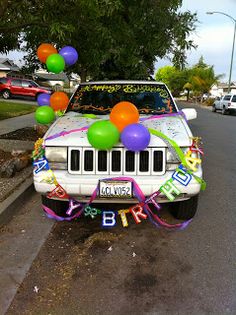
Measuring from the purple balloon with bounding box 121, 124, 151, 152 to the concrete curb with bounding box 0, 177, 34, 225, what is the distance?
1833 millimetres

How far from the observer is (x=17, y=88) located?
108ft

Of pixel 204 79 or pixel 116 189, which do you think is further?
pixel 204 79

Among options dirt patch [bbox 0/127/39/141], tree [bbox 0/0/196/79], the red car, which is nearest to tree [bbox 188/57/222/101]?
the red car

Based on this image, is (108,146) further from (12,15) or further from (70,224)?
(12,15)

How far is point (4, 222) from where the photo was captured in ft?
16.6

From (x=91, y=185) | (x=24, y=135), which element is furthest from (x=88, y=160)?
(x=24, y=135)

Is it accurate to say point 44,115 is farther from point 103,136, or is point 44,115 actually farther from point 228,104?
point 228,104

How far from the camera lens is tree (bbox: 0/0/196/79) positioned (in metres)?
5.89

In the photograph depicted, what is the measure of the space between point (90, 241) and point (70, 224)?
2.05 feet

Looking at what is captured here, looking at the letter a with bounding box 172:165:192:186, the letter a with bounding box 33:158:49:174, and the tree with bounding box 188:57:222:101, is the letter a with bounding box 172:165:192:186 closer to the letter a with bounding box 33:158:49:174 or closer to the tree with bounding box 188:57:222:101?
the letter a with bounding box 33:158:49:174

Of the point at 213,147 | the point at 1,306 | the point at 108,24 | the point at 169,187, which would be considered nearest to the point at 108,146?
the point at 169,187

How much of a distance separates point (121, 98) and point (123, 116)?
5.29ft

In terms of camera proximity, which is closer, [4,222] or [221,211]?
[4,222]

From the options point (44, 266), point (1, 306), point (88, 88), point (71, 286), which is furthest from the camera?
point (88, 88)
